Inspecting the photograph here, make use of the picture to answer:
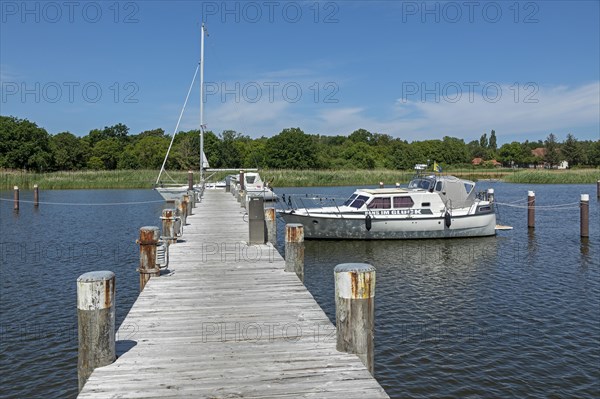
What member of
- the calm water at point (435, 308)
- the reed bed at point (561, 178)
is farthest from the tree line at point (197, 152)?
the calm water at point (435, 308)

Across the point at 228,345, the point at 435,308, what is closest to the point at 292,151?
the point at 435,308

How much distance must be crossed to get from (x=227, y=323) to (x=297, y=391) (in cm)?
242

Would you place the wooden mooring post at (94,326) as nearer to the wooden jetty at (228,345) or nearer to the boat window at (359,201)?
the wooden jetty at (228,345)

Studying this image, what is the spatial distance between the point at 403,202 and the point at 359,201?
1.99 meters

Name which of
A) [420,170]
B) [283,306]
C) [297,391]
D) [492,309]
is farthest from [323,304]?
[420,170]

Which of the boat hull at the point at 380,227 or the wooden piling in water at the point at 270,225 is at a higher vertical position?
the wooden piling in water at the point at 270,225

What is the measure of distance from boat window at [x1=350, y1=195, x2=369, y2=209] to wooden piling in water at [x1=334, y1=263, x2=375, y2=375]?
18158mm

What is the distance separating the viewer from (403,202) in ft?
78.9

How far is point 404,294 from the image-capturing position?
13.9m

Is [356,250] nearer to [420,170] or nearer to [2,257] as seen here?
[420,170]

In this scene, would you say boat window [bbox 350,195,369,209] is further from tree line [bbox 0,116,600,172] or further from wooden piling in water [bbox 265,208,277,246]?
tree line [bbox 0,116,600,172]

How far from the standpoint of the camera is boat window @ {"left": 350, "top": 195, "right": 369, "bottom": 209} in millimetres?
24081

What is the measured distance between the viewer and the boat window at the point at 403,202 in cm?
2394

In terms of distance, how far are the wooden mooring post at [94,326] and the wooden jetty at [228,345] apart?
159 millimetres
